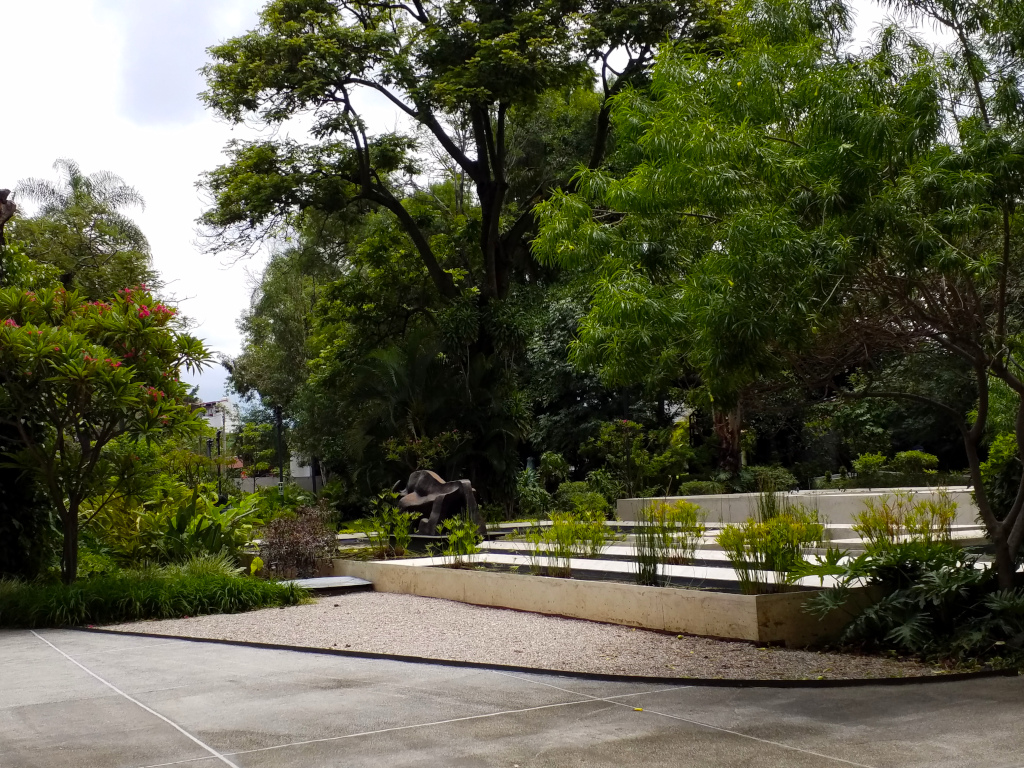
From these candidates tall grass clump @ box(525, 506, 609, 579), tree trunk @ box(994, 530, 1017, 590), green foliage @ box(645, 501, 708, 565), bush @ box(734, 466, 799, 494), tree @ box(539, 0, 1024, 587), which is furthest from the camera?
bush @ box(734, 466, 799, 494)

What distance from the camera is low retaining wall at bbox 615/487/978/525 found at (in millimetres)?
13742

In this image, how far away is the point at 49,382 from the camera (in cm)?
1057

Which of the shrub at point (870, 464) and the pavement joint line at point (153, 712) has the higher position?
the shrub at point (870, 464)

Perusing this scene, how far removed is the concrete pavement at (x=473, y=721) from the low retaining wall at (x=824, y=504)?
7141mm

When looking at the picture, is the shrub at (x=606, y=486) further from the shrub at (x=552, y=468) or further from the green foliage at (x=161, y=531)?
the green foliage at (x=161, y=531)

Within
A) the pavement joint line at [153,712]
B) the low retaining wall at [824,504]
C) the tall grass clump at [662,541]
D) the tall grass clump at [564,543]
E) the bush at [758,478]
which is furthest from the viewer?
the bush at [758,478]

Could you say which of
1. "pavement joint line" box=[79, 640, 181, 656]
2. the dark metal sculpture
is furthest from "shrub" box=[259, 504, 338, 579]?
"pavement joint line" box=[79, 640, 181, 656]

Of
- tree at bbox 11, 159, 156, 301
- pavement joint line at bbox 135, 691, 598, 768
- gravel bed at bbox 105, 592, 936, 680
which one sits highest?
tree at bbox 11, 159, 156, 301

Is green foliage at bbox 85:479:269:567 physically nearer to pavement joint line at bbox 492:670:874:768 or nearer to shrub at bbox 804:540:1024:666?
pavement joint line at bbox 492:670:874:768

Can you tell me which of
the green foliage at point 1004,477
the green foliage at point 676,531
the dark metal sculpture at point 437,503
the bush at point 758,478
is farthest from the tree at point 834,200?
the bush at point 758,478

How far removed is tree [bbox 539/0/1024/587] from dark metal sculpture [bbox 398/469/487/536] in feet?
24.6

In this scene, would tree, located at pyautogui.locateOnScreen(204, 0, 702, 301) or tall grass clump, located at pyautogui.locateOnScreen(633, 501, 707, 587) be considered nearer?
tall grass clump, located at pyautogui.locateOnScreen(633, 501, 707, 587)

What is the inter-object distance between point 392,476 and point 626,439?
532 centimetres

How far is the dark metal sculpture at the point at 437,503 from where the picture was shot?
48.3 ft
